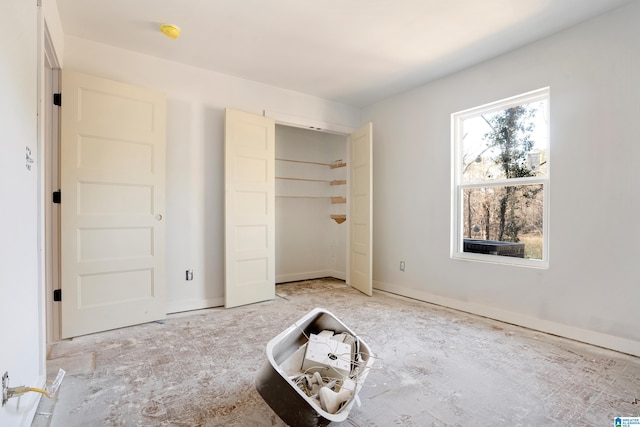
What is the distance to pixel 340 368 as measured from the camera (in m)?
1.64

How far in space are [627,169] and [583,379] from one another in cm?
157

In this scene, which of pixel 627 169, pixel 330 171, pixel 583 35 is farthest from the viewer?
pixel 330 171

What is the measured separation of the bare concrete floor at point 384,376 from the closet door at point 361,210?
1.09 metres

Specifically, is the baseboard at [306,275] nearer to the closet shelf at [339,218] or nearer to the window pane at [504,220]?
the closet shelf at [339,218]

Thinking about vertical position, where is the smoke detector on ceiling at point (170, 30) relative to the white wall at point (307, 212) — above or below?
above

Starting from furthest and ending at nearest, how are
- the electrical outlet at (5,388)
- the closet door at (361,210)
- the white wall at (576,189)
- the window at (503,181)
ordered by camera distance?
the closet door at (361,210)
the window at (503,181)
the white wall at (576,189)
the electrical outlet at (5,388)

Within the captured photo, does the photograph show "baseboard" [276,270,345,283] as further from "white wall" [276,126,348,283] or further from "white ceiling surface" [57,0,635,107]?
"white ceiling surface" [57,0,635,107]

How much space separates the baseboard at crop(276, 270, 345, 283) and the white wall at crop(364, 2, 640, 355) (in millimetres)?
1976

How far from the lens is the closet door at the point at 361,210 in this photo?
4.07 meters

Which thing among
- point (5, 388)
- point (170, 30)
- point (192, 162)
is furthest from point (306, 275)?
point (5, 388)

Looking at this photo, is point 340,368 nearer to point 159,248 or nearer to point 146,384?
point 146,384

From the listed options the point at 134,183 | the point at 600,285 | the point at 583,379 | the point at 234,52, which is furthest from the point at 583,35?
the point at 134,183

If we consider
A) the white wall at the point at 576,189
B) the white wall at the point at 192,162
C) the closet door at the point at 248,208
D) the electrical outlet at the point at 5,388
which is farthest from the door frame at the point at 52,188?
the white wall at the point at 576,189

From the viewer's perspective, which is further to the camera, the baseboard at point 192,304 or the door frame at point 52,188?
the baseboard at point 192,304
